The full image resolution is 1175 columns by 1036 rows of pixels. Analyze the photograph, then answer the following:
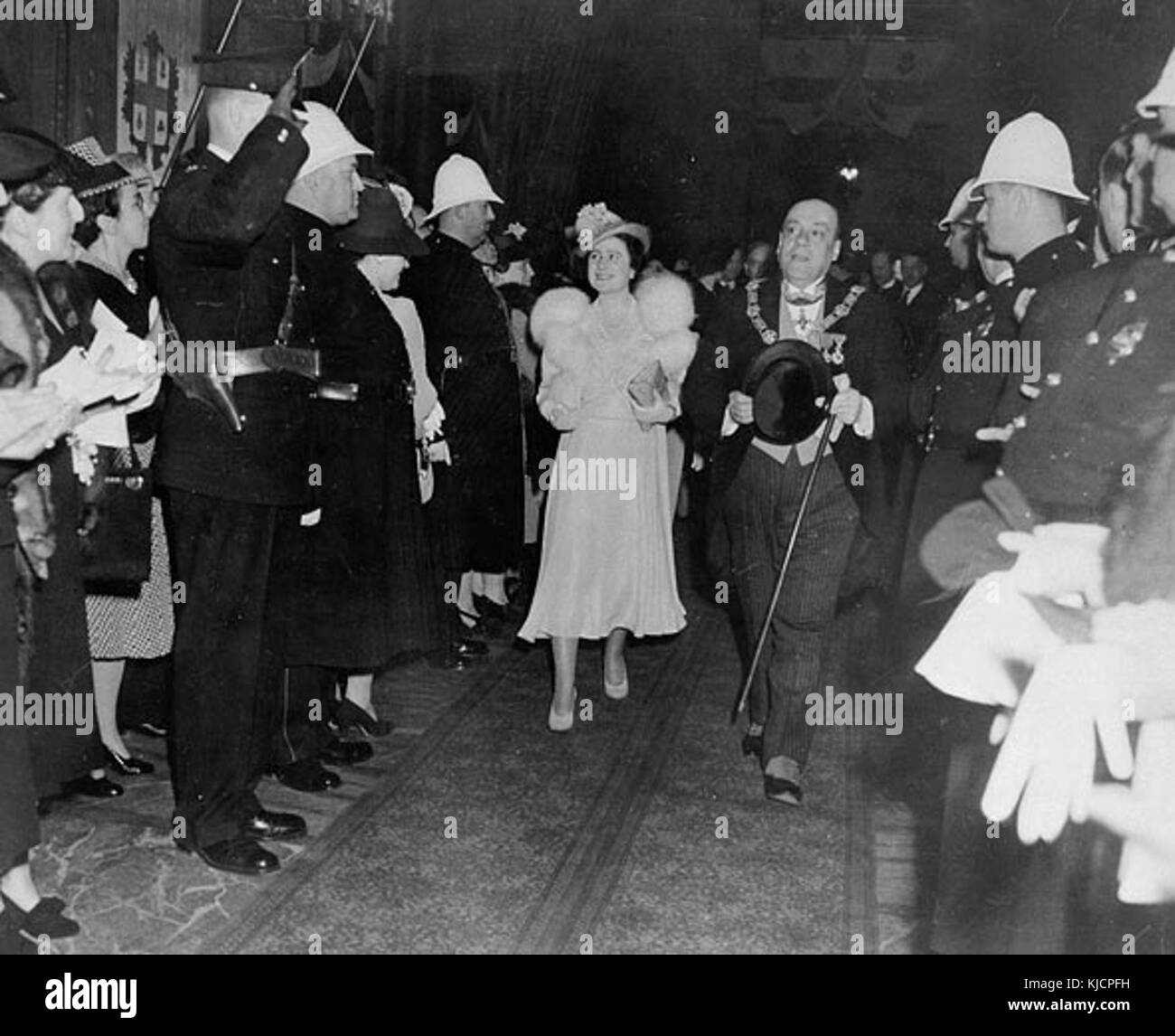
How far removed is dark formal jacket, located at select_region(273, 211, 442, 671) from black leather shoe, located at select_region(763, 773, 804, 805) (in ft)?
4.45

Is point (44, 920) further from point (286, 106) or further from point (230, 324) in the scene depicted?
point (286, 106)

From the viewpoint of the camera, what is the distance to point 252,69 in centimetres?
348

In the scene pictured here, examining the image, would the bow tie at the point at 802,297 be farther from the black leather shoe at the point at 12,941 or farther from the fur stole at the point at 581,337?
the black leather shoe at the point at 12,941

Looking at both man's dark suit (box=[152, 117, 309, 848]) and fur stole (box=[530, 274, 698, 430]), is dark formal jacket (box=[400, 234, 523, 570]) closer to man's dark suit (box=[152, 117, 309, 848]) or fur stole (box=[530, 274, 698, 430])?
fur stole (box=[530, 274, 698, 430])

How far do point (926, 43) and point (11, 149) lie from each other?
41.4 feet

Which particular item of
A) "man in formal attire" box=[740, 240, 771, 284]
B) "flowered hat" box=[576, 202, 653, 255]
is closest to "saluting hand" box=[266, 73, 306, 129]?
"flowered hat" box=[576, 202, 653, 255]

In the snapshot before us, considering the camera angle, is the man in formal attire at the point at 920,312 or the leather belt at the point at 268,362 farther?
the man in formal attire at the point at 920,312

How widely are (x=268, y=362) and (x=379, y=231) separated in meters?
1.30

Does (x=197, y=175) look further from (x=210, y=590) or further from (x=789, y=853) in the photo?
(x=789, y=853)

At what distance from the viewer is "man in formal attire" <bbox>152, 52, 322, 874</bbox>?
3.51 meters

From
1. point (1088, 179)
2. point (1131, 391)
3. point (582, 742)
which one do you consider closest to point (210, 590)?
point (582, 742)

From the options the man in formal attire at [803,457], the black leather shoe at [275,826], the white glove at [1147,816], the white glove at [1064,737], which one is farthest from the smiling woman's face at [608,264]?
the white glove at [1147,816]

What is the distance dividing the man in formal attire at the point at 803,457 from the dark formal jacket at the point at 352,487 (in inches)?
46.0

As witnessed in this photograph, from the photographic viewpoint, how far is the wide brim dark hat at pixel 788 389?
441 cm
